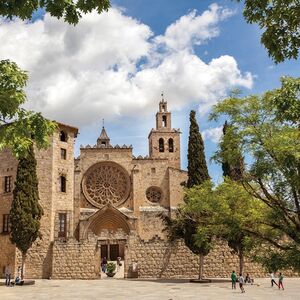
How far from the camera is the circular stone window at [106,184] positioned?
4391 centimetres

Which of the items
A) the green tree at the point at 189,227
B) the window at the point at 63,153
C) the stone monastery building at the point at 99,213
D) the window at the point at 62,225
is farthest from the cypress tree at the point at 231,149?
the window at the point at 63,153

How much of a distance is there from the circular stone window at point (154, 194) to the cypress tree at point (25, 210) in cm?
1949

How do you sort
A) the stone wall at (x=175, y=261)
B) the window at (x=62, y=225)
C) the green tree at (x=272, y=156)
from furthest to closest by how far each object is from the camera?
the window at (x=62, y=225) → the stone wall at (x=175, y=261) → the green tree at (x=272, y=156)

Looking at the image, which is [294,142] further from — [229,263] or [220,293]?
[229,263]

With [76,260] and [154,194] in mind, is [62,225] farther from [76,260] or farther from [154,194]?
[154,194]

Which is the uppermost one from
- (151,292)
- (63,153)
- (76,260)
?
(63,153)

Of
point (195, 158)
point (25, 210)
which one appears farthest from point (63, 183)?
point (195, 158)

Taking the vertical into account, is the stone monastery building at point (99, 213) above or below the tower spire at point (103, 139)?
below

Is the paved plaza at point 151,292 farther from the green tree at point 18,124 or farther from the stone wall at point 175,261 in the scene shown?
the green tree at point 18,124

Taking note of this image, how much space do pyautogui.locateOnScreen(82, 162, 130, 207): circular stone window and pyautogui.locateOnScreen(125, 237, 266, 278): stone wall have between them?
1581 centimetres

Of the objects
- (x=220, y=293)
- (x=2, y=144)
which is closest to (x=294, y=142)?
(x=2, y=144)

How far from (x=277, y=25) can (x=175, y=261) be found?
23.5 meters

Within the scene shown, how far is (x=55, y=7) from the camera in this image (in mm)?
6469

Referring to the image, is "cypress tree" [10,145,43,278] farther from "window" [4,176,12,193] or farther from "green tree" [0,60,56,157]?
"green tree" [0,60,56,157]
